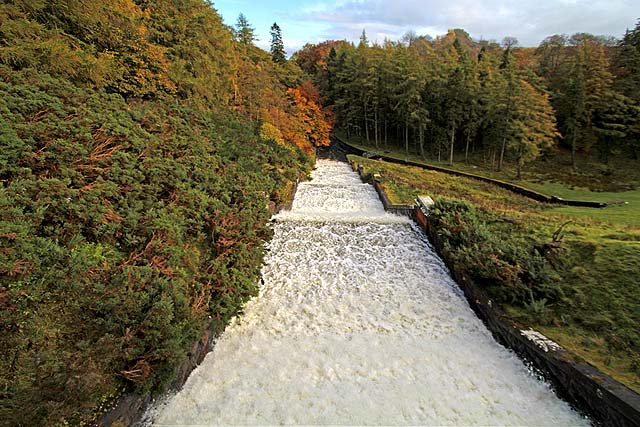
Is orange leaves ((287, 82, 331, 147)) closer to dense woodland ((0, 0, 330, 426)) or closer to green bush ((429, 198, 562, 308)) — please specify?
dense woodland ((0, 0, 330, 426))

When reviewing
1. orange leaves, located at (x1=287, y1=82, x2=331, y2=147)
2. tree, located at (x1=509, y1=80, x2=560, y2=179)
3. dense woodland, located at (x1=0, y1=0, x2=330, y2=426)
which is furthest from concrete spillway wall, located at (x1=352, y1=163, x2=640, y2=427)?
tree, located at (x1=509, y1=80, x2=560, y2=179)

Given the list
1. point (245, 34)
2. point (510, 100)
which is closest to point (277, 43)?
point (245, 34)

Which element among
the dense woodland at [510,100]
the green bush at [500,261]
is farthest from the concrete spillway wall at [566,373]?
the dense woodland at [510,100]

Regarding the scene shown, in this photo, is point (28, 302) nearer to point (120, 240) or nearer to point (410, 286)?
point (120, 240)

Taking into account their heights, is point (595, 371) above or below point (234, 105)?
below

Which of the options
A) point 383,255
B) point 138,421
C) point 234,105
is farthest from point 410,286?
point 234,105

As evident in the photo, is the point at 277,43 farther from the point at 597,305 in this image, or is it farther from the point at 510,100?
the point at 597,305

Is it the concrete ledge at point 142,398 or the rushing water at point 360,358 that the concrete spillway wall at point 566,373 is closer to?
the rushing water at point 360,358
